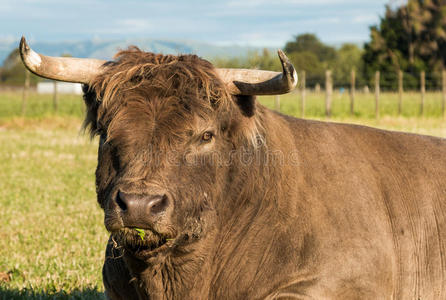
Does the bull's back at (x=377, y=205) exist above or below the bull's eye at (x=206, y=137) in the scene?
below

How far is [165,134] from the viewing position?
325 cm

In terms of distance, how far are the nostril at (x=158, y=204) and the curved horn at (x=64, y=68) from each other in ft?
3.99

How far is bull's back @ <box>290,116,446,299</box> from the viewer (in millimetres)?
3756

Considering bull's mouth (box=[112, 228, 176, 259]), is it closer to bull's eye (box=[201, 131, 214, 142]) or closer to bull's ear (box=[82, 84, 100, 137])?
bull's eye (box=[201, 131, 214, 142])

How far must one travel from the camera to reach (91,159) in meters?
14.6

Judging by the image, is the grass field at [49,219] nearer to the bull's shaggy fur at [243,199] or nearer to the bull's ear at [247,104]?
the bull's shaggy fur at [243,199]

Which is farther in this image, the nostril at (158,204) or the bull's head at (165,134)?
the bull's head at (165,134)

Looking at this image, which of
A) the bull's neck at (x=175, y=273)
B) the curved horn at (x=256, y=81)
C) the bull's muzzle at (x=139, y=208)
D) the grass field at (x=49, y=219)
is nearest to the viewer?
the bull's muzzle at (x=139, y=208)

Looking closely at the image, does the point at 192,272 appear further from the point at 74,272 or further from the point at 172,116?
the point at 74,272

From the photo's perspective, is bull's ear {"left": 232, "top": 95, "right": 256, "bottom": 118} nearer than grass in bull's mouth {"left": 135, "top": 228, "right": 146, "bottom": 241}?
No

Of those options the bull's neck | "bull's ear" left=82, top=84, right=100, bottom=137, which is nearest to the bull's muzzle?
the bull's neck

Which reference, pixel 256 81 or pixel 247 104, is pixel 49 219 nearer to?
pixel 247 104

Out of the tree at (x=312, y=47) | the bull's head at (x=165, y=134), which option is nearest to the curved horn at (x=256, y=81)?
the bull's head at (x=165, y=134)

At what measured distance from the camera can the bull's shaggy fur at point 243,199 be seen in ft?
10.7
